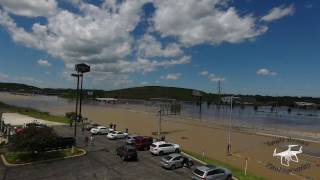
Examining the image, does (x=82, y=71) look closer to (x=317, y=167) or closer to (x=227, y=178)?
(x=227, y=178)

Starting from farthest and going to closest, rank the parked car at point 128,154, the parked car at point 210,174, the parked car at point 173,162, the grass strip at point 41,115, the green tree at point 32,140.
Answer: the grass strip at point 41,115 → the parked car at point 128,154 → the green tree at point 32,140 → the parked car at point 173,162 → the parked car at point 210,174

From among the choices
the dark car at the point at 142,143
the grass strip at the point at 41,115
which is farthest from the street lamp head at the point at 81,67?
the grass strip at the point at 41,115

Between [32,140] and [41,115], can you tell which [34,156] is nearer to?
[32,140]

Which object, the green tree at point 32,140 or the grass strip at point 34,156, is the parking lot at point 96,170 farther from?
the green tree at point 32,140

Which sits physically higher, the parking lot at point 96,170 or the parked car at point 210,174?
the parked car at point 210,174

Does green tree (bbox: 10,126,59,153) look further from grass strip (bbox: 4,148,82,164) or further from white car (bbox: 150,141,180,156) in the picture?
white car (bbox: 150,141,180,156)

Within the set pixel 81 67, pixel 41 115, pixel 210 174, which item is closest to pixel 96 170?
pixel 210 174

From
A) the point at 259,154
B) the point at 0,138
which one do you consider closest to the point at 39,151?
the point at 0,138

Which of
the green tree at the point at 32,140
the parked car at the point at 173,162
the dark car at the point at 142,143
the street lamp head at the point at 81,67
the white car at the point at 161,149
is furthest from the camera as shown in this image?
the street lamp head at the point at 81,67

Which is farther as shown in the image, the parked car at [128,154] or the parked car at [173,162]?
the parked car at [128,154]

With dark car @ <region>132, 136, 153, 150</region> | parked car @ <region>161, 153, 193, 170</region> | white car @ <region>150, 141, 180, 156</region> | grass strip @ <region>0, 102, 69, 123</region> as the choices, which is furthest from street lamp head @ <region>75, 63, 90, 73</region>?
grass strip @ <region>0, 102, 69, 123</region>
